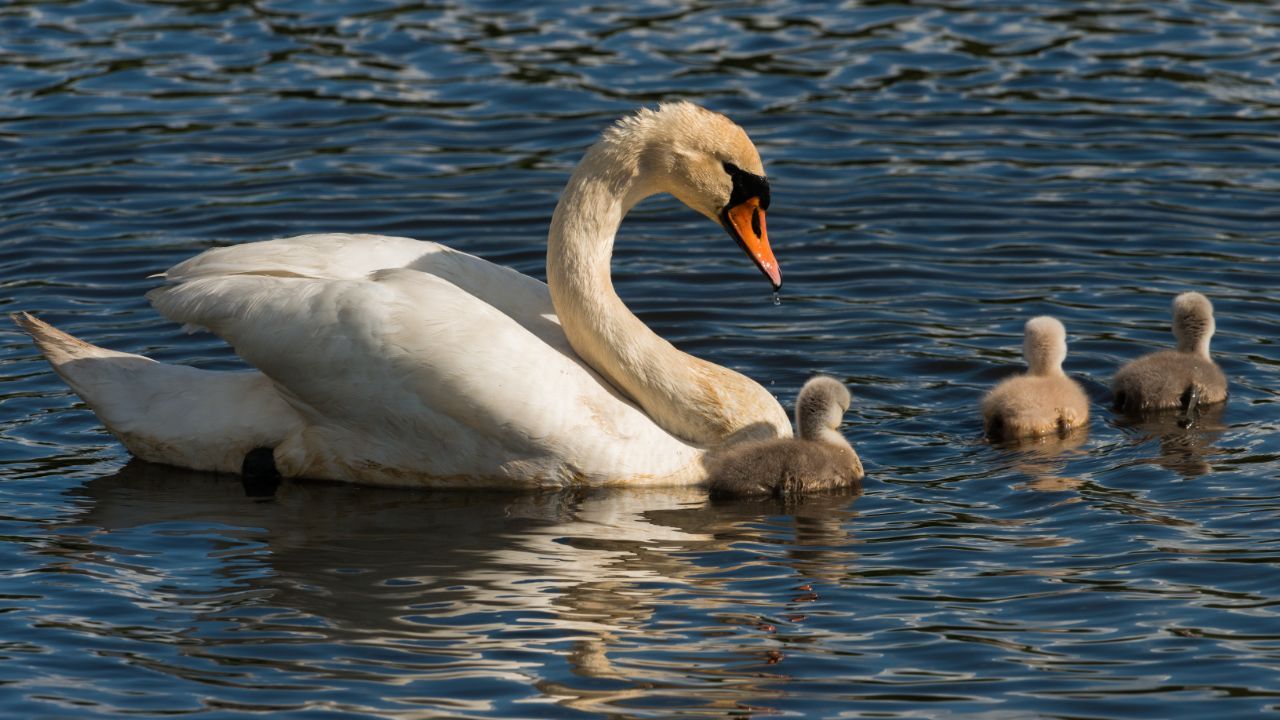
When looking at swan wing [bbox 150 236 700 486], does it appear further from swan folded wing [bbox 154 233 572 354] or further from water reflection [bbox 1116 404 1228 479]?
water reflection [bbox 1116 404 1228 479]

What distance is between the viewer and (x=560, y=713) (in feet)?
24.7

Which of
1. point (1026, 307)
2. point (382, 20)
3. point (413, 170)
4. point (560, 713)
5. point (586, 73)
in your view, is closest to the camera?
point (560, 713)

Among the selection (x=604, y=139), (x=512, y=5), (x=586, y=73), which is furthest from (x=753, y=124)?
(x=604, y=139)

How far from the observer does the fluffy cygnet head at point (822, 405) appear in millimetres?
10320

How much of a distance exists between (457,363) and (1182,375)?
390 cm

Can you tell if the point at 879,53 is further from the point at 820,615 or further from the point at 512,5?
the point at 820,615

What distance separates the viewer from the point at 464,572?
9.09 metres

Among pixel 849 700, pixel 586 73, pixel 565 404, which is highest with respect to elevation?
pixel 586 73

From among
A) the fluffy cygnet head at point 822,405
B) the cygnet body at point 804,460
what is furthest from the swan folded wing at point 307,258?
the fluffy cygnet head at point 822,405

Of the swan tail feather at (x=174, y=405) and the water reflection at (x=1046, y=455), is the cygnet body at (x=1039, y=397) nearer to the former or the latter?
the water reflection at (x=1046, y=455)

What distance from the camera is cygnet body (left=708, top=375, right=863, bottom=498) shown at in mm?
10109

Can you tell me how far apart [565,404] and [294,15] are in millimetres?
10336

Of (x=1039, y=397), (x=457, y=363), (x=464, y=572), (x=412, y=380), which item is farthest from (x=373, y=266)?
(x=1039, y=397)

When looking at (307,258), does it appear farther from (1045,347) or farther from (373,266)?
(1045,347)
